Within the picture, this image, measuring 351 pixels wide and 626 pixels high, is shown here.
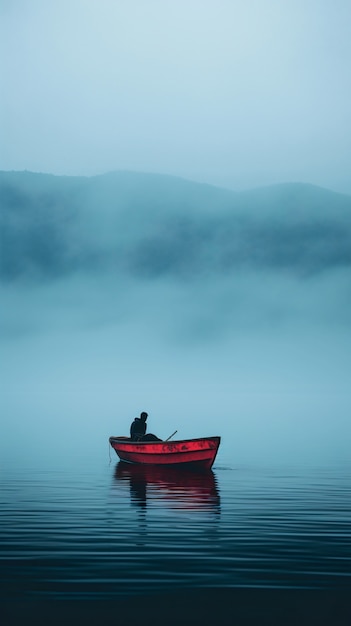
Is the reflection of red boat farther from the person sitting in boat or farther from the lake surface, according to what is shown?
the person sitting in boat

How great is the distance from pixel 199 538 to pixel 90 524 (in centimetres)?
409

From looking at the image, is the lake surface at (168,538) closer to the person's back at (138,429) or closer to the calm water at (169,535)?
the calm water at (169,535)

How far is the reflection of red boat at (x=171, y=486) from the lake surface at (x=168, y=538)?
0.18 feet

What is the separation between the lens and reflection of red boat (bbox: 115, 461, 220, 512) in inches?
1364

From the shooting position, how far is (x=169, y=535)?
86.0 ft

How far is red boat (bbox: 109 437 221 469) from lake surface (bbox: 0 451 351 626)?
1088 mm

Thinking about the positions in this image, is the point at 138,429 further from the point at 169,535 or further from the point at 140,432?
the point at 169,535

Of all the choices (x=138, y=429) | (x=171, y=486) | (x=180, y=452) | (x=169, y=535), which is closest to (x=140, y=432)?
(x=138, y=429)

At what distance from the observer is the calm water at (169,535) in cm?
1991

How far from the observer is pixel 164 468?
156ft

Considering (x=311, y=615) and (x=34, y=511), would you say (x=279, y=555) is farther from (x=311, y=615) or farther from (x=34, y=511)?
(x=34, y=511)

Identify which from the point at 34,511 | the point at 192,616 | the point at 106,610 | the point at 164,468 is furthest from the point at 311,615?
the point at 164,468

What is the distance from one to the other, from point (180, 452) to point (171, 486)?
5.34m

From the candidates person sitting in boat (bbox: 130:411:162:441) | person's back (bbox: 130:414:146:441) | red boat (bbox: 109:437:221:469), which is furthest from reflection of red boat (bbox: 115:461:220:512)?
person's back (bbox: 130:414:146:441)
